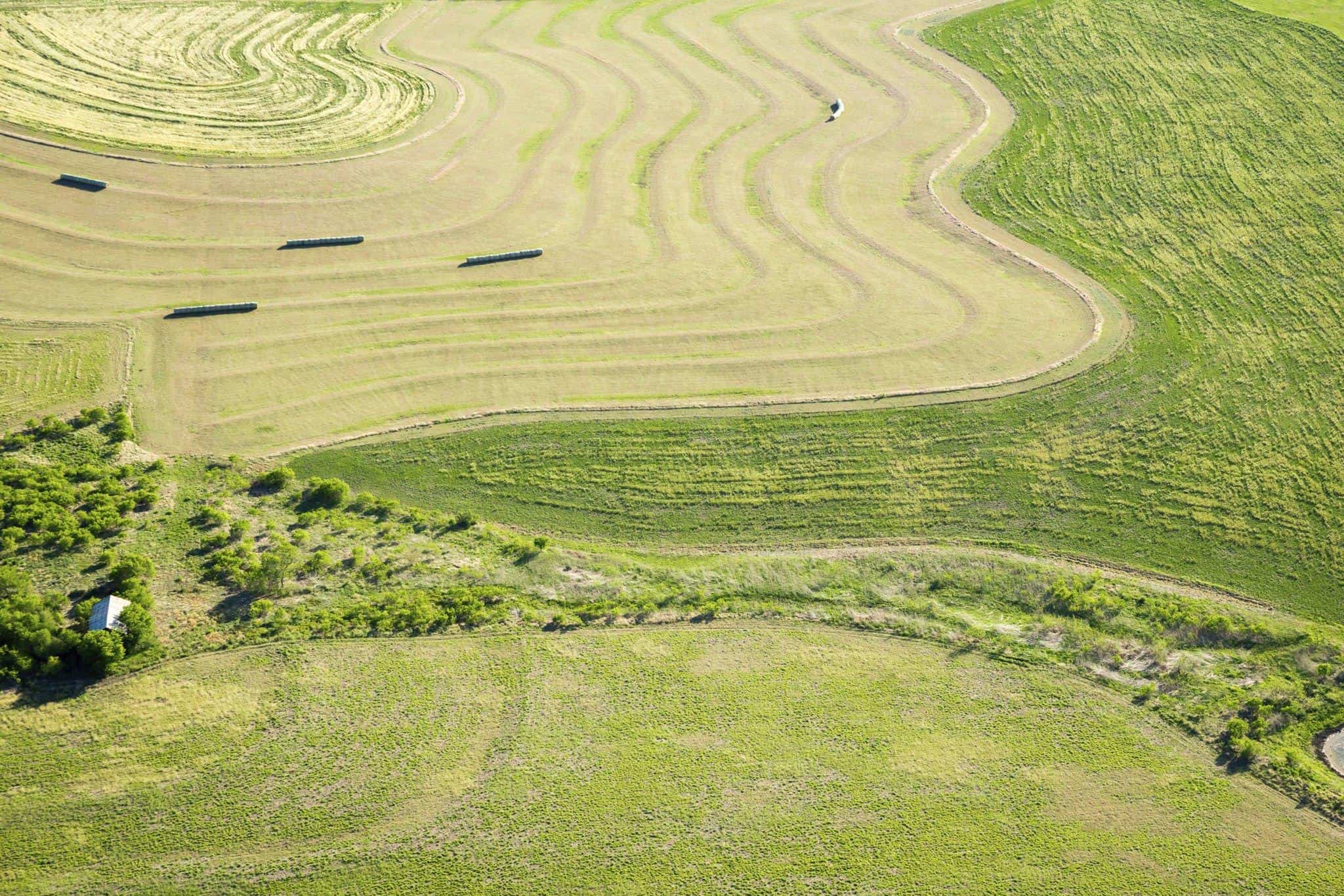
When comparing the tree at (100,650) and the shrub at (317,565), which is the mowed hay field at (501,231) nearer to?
the shrub at (317,565)

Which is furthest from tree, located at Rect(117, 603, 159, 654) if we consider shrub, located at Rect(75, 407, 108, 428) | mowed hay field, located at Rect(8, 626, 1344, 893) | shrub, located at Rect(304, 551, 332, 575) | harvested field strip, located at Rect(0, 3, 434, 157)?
harvested field strip, located at Rect(0, 3, 434, 157)

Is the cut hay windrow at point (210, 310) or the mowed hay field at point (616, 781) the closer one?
the mowed hay field at point (616, 781)

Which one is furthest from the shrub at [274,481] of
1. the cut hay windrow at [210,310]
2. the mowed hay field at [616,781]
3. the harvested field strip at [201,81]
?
the harvested field strip at [201,81]

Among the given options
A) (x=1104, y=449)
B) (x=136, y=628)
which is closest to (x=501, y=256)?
(x=136, y=628)

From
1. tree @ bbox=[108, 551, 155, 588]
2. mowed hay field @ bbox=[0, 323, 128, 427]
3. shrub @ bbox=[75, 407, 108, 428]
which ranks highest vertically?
mowed hay field @ bbox=[0, 323, 128, 427]

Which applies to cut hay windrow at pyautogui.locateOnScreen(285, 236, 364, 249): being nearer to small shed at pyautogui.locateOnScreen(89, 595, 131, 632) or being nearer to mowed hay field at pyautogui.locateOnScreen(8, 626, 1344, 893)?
small shed at pyautogui.locateOnScreen(89, 595, 131, 632)

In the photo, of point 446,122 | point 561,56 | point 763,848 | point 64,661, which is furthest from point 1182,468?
point 561,56
